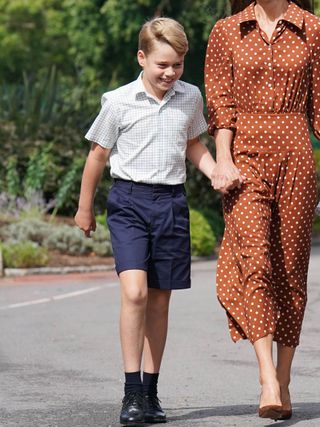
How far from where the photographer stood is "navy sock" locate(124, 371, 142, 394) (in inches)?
261

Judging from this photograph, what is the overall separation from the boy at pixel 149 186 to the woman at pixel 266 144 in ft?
0.62

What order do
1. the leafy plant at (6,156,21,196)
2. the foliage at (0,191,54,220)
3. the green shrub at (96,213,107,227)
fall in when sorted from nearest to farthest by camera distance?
1. the green shrub at (96,213,107,227)
2. the foliage at (0,191,54,220)
3. the leafy plant at (6,156,21,196)

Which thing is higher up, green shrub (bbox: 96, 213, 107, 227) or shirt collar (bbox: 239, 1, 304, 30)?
shirt collar (bbox: 239, 1, 304, 30)

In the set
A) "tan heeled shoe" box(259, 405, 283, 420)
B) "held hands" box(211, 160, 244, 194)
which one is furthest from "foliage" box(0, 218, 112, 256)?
"tan heeled shoe" box(259, 405, 283, 420)

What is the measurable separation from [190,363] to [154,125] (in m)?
2.93

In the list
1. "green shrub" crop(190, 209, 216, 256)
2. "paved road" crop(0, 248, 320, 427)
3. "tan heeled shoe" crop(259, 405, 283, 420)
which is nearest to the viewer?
"tan heeled shoe" crop(259, 405, 283, 420)

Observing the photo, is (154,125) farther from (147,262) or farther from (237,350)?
(237,350)

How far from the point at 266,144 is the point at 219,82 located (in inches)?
14.3

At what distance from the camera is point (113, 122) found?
6766 mm

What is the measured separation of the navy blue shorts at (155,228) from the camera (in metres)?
6.74

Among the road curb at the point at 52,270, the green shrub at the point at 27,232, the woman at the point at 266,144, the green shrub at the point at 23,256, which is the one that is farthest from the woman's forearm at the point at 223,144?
the green shrub at the point at 27,232

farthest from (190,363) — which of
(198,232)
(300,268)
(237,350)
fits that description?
(198,232)

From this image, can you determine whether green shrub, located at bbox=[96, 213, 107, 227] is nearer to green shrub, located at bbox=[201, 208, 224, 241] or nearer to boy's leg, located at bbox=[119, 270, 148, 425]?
green shrub, located at bbox=[201, 208, 224, 241]

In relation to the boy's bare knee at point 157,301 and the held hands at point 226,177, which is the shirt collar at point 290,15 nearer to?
the held hands at point 226,177
